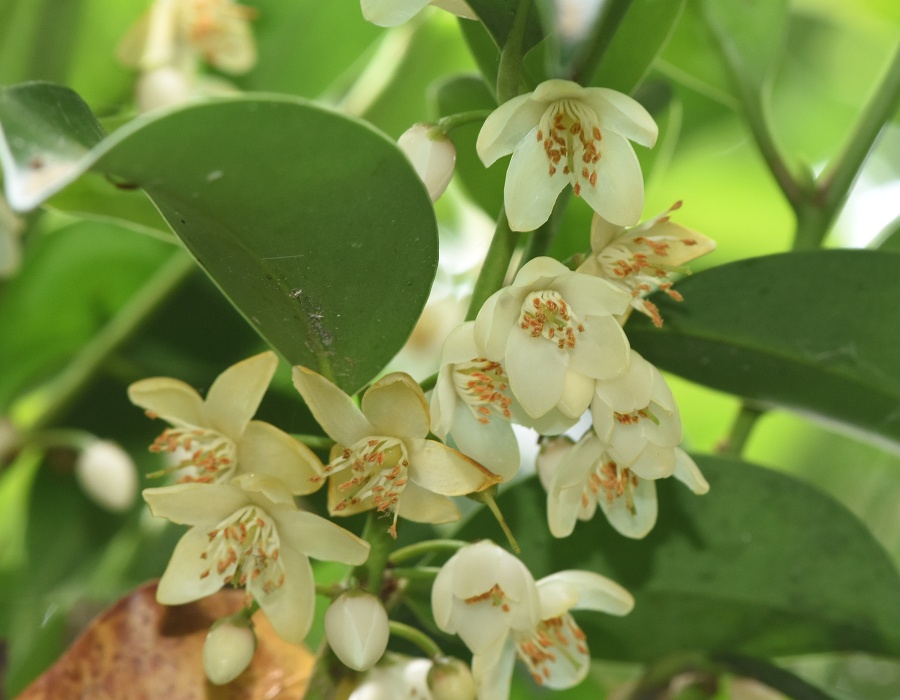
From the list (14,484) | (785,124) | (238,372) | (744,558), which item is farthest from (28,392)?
(785,124)

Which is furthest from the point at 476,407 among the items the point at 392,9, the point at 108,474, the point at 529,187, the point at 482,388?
the point at 108,474

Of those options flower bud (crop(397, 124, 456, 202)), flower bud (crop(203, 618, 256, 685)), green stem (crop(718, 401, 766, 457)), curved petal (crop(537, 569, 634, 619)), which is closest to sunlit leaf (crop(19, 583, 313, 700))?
flower bud (crop(203, 618, 256, 685))

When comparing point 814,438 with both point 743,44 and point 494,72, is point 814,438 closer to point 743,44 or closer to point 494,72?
point 743,44

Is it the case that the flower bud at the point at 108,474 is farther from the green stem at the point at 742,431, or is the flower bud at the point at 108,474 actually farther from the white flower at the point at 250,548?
the green stem at the point at 742,431

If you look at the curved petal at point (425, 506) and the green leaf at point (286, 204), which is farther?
the curved petal at point (425, 506)

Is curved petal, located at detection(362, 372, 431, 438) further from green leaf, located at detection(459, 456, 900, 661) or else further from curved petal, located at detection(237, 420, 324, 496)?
green leaf, located at detection(459, 456, 900, 661)

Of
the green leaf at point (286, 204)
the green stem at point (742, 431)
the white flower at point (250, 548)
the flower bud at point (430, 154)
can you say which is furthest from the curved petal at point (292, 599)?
the green stem at point (742, 431)
